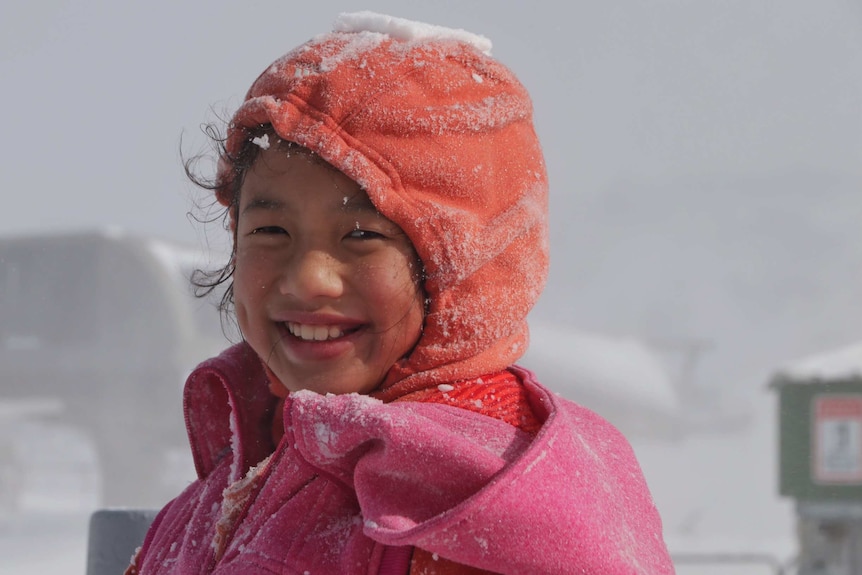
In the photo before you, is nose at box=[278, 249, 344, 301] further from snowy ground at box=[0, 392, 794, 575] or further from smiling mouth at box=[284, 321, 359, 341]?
snowy ground at box=[0, 392, 794, 575]

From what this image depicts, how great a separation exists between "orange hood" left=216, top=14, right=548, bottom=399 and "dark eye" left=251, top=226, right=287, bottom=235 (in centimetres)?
9

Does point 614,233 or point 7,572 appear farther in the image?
point 614,233

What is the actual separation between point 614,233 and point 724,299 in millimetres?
1625

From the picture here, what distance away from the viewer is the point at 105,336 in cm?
763

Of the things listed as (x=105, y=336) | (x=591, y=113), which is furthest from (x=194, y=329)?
(x=591, y=113)

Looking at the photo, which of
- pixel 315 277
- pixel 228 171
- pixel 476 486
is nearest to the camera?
pixel 476 486

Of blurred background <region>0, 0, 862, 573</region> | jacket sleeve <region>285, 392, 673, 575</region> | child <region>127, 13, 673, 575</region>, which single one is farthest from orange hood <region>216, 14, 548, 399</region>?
blurred background <region>0, 0, 862, 573</region>

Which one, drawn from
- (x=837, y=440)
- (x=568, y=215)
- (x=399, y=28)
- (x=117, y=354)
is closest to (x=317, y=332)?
(x=399, y=28)

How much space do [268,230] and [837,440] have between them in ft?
17.2

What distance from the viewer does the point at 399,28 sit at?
1.04m

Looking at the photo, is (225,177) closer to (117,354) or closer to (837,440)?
(837,440)

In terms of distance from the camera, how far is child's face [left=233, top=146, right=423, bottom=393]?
0.96 meters

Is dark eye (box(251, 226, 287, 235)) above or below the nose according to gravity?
above

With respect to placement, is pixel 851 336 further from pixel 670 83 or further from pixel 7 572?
pixel 7 572
